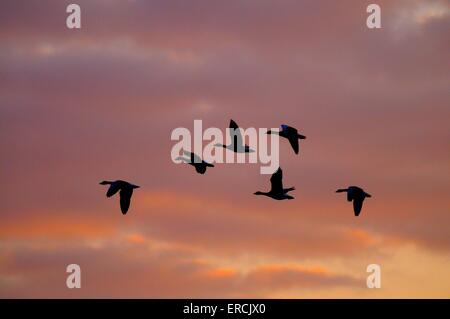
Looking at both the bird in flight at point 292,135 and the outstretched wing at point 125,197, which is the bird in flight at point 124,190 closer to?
the outstretched wing at point 125,197

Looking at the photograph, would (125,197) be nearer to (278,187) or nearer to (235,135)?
(235,135)

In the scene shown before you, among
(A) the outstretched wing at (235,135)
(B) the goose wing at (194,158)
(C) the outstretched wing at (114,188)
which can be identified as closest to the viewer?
(A) the outstretched wing at (235,135)

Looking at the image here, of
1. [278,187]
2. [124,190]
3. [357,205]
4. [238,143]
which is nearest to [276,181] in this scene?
[278,187]

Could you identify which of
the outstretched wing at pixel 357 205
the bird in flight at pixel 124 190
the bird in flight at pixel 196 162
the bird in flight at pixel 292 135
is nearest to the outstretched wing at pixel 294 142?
the bird in flight at pixel 292 135

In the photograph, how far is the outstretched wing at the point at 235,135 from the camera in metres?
60.6

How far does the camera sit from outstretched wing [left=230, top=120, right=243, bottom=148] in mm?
60625

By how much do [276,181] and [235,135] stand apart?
6108 mm

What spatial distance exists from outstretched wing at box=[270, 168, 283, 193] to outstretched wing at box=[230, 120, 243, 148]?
4949 mm

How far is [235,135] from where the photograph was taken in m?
62.1

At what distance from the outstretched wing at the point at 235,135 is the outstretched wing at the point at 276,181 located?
16.2 feet

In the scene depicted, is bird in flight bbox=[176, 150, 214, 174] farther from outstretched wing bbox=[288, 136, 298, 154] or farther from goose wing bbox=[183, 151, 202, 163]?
outstretched wing bbox=[288, 136, 298, 154]

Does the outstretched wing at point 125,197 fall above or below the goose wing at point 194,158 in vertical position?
below
